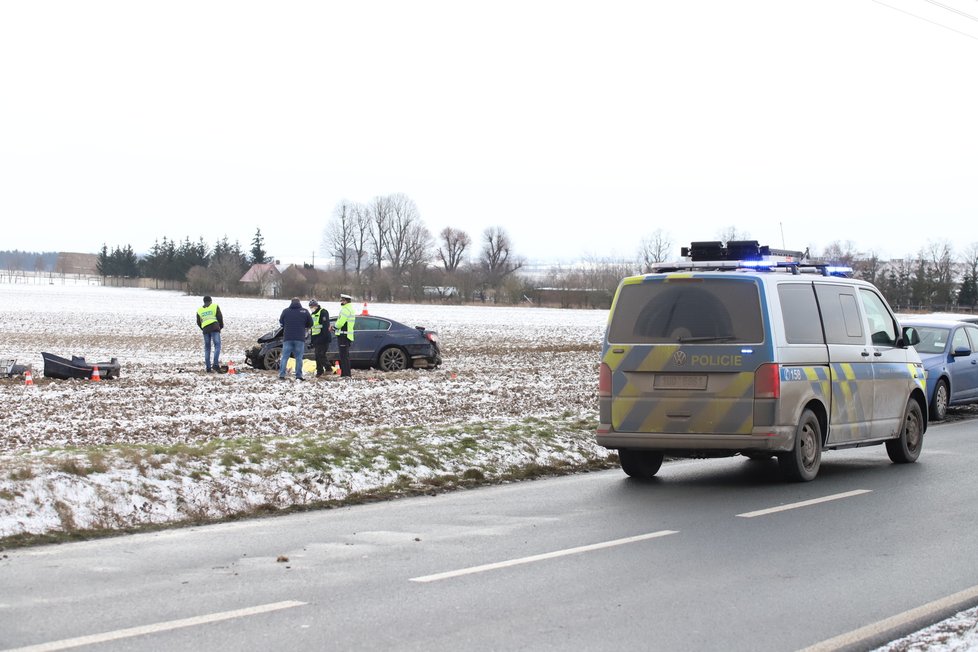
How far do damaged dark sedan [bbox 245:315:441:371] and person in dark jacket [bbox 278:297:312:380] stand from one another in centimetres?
299

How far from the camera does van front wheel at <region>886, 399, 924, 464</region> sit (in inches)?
511

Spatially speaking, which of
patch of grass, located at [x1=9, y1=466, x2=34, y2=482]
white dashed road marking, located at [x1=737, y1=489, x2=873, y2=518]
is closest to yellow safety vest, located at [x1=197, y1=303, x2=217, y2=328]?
patch of grass, located at [x1=9, y1=466, x2=34, y2=482]

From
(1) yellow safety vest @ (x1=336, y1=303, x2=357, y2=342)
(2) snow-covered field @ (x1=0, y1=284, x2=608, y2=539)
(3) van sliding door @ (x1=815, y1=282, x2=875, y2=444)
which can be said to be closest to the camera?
(2) snow-covered field @ (x1=0, y1=284, x2=608, y2=539)

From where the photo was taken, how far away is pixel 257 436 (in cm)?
1412

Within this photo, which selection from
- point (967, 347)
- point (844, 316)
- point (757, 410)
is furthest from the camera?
point (967, 347)

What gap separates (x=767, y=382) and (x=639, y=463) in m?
1.84

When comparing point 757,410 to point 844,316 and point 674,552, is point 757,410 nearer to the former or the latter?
point 844,316

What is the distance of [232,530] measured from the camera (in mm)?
8852

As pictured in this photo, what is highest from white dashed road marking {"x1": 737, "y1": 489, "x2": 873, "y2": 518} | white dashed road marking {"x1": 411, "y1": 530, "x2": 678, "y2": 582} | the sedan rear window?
the sedan rear window

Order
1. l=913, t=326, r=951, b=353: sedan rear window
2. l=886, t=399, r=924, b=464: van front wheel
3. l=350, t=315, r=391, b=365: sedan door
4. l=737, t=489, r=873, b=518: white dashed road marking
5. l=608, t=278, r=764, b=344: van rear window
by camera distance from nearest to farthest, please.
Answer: l=737, t=489, r=873, b=518: white dashed road marking
l=608, t=278, r=764, b=344: van rear window
l=886, t=399, r=924, b=464: van front wheel
l=913, t=326, r=951, b=353: sedan rear window
l=350, t=315, r=391, b=365: sedan door

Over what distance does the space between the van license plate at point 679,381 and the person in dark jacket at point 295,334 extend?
13.9 meters

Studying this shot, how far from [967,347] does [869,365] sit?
874cm

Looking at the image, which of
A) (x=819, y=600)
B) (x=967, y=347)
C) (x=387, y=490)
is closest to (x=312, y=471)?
(x=387, y=490)

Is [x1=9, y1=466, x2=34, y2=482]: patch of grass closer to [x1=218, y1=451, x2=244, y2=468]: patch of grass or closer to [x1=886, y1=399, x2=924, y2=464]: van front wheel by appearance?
[x1=218, y1=451, x2=244, y2=468]: patch of grass
